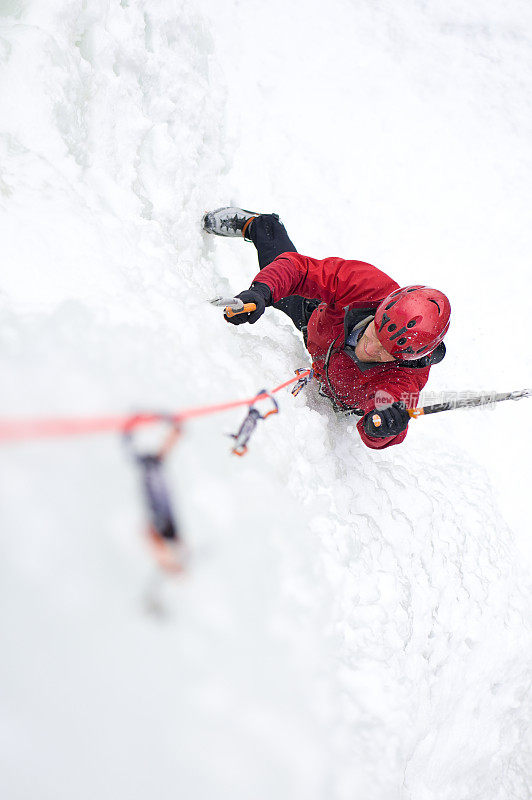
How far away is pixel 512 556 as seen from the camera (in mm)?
3246

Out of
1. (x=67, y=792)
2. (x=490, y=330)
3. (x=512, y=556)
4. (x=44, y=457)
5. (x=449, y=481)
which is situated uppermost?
(x=44, y=457)

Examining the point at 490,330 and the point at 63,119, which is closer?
the point at 63,119

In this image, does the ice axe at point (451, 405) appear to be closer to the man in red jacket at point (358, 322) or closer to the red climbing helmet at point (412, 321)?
the man in red jacket at point (358, 322)

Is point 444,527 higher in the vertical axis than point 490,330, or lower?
lower

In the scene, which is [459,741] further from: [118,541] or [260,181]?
[260,181]

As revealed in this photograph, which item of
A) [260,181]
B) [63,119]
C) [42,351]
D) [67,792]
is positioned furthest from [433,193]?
[67,792]

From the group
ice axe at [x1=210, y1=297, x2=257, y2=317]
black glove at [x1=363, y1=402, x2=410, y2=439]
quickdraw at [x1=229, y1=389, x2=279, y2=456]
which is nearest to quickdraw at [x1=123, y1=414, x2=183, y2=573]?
quickdraw at [x1=229, y1=389, x2=279, y2=456]

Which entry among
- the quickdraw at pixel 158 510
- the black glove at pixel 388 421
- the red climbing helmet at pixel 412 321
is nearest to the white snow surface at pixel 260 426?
the quickdraw at pixel 158 510

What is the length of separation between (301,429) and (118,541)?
1.52m

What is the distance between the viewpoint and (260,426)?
1.85 metres

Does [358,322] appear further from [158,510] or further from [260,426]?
[158,510]

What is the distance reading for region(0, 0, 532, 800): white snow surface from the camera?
822mm

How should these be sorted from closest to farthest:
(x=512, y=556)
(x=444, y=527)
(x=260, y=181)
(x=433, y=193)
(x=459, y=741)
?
1. (x=459, y=741)
2. (x=444, y=527)
3. (x=512, y=556)
4. (x=260, y=181)
5. (x=433, y=193)

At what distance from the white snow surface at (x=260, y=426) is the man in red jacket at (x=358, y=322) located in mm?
182
